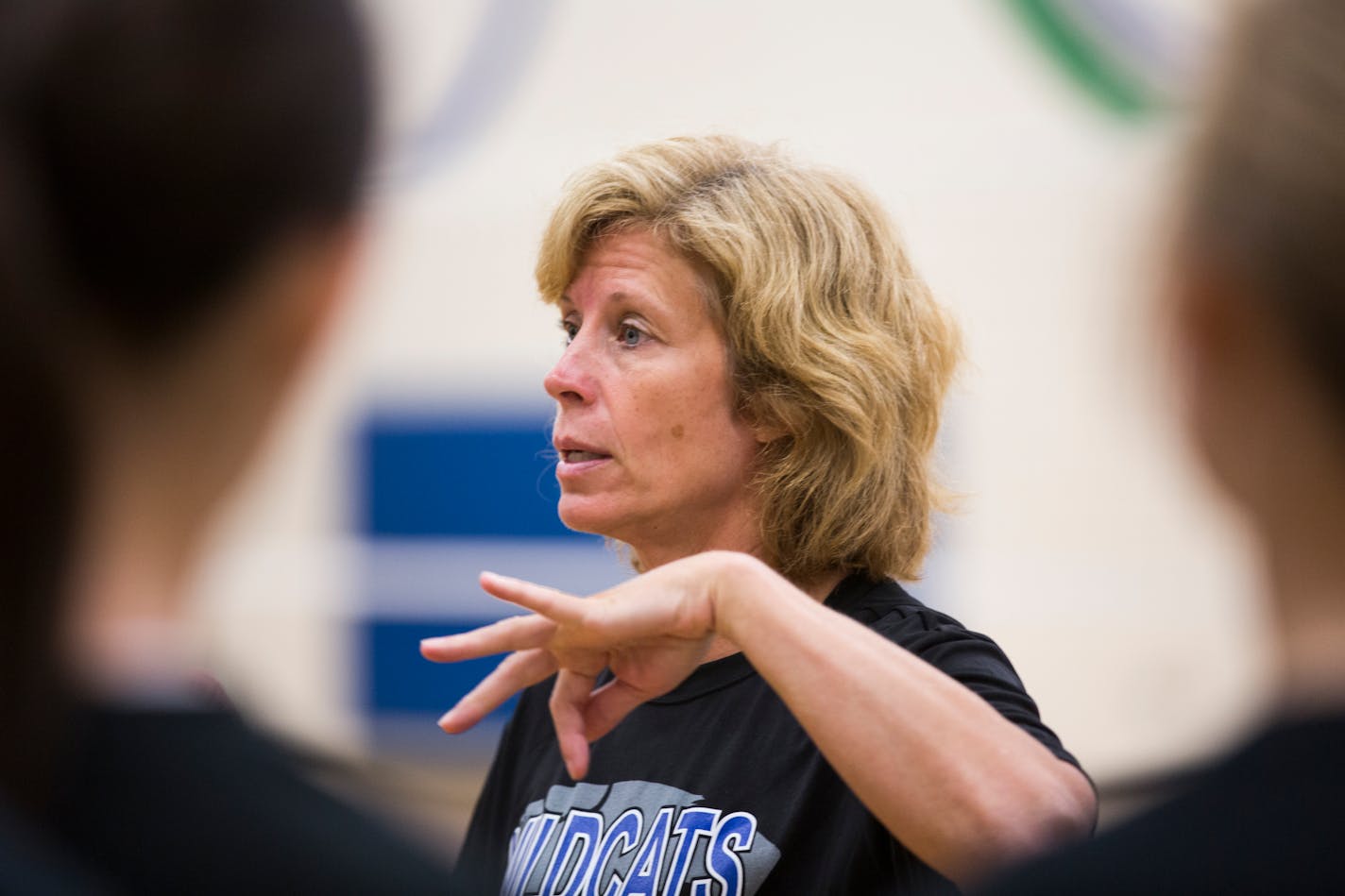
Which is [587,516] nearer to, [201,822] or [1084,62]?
[201,822]

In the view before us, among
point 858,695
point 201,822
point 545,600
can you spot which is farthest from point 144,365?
point 858,695

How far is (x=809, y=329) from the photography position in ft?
7.88

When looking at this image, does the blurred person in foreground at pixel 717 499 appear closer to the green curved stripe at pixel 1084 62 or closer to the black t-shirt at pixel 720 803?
the black t-shirt at pixel 720 803

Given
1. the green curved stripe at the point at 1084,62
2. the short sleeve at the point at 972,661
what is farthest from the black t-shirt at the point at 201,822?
the green curved stripe at the point at 1084,62

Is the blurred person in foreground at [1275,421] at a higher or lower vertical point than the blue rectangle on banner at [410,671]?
higher

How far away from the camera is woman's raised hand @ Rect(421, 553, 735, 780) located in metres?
1.82

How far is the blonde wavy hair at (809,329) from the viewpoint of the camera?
2385 mm

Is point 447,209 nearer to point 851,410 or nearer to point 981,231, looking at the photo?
point 981,231

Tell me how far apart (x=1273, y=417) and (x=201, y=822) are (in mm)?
770

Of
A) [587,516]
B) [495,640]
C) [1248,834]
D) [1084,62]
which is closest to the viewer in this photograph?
[1248,834]

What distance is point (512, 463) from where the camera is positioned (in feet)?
22.4

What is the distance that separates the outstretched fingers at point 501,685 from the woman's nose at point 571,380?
1.86ft

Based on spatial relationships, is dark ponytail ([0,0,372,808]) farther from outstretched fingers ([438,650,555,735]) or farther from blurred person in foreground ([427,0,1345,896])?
outstretched fingers ([438,650,555,735])

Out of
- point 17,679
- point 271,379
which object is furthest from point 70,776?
point 271,379
